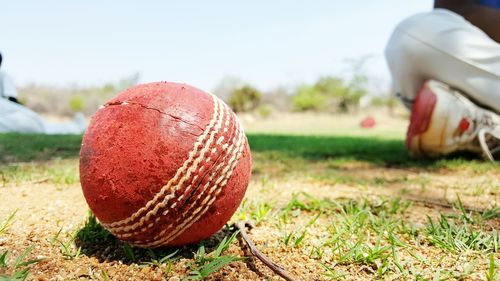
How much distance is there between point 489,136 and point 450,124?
515mm

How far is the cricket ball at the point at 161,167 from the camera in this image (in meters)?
1.56

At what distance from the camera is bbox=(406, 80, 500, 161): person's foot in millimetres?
4156

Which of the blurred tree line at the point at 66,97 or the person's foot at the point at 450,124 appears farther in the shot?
the blurred tree line at the point at 66,97

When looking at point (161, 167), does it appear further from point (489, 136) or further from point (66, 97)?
point (66, 97)

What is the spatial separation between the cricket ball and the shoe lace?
3.50 m

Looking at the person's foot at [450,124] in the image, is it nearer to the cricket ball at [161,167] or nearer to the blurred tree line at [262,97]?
the cricket ball at [161,167]

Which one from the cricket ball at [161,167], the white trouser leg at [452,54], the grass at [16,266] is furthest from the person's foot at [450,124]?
the grass at [16,266]

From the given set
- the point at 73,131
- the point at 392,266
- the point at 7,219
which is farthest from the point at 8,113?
the point at 392,266

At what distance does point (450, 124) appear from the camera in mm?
4164

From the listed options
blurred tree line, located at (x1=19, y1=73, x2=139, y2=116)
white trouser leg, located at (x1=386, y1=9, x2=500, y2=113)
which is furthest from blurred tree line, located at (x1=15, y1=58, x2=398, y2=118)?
white trouser leg, located at (x1=386, y1=9, x2=500, y2=113)

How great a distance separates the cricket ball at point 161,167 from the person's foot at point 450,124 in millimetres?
3129

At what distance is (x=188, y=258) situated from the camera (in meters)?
1.71

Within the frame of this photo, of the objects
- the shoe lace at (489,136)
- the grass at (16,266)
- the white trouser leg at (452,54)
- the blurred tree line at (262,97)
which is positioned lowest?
the blurred tree line at (262,97)

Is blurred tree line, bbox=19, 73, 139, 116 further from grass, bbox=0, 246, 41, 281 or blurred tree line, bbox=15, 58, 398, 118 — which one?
grass, bbox=0, 246, 41, 281
